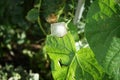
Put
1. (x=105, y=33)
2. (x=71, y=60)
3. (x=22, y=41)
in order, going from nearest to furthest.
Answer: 1. (x=105, y=33)
2. (x=71, y=60)
3. (x=22, y=41)

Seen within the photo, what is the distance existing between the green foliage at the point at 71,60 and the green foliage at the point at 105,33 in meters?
0.15

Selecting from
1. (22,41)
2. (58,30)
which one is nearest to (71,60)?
(58,30)

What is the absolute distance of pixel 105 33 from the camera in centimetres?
142

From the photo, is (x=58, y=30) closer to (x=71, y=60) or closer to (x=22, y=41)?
(x=71, y=60)

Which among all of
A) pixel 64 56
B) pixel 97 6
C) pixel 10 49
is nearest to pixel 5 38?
pixel 10 49

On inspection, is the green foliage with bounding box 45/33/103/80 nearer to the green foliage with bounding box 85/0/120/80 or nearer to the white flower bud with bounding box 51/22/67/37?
the white flower bud with bounding box 51/22/67/37

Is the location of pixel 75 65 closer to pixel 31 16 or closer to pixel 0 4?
pixel 31 16

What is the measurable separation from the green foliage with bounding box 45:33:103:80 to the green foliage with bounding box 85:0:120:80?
0.15 m

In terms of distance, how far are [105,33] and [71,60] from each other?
0.73 ft

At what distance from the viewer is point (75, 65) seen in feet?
Answer: 5.19

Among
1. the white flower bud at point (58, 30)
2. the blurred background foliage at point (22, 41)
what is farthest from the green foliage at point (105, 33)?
the blurred background foliage at point (22, 41)

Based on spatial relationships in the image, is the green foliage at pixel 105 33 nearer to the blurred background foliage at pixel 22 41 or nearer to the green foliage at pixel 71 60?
the green foliage at pixel 71 60

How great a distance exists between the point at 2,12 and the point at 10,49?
1.11ft

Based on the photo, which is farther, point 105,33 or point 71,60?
point 71,60
